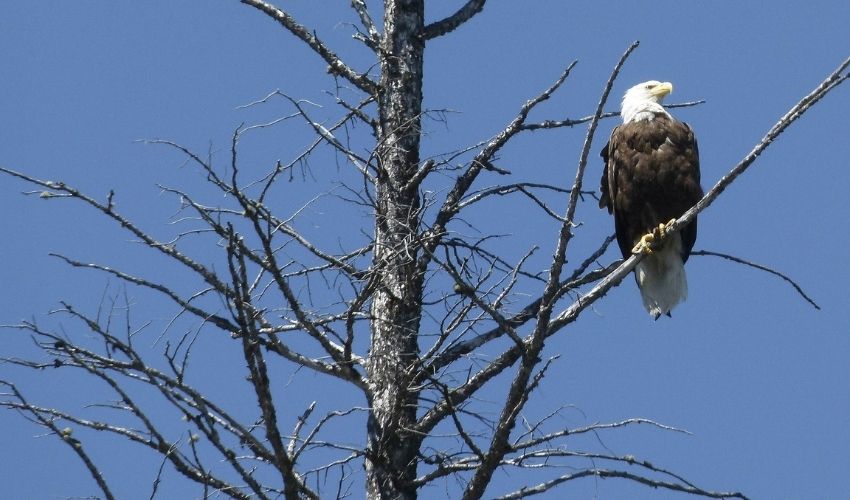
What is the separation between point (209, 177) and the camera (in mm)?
4902

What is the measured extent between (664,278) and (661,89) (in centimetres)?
141

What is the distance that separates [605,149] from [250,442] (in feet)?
12.9

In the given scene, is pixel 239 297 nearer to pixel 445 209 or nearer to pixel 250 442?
pixel 250 442

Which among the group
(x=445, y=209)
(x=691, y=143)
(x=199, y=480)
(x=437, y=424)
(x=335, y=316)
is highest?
(x=691, y=143)

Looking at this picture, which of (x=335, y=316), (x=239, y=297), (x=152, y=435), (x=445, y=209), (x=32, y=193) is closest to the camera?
(x=239, y=297)

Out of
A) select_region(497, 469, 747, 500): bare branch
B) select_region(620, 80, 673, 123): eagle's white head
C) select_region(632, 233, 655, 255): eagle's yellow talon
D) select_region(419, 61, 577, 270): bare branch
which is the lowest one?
select_region(497, 469, 747, 500): bare branch

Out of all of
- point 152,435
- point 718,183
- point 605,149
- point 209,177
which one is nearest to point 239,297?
point 152,435

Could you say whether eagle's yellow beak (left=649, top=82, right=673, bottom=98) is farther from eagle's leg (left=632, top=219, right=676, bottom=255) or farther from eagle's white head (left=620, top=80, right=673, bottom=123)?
eagle's leg (left=632, top=219, right=676, bottom=255)

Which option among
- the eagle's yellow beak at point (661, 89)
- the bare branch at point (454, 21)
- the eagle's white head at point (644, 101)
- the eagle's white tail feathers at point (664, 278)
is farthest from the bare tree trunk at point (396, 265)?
the eagle's yellow beak at point (661, 89)

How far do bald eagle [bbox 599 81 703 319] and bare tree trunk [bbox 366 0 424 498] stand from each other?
1.80m

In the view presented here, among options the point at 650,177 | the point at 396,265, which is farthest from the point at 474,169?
the point at 650,177

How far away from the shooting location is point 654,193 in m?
7.41

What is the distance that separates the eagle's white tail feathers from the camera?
7.54 m

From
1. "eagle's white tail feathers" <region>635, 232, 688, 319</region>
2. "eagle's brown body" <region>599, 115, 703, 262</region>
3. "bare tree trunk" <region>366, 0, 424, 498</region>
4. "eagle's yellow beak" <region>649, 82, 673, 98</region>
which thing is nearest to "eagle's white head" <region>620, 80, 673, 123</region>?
"eagle's yellow beak" <region>649, 82, 673, 98</region>
